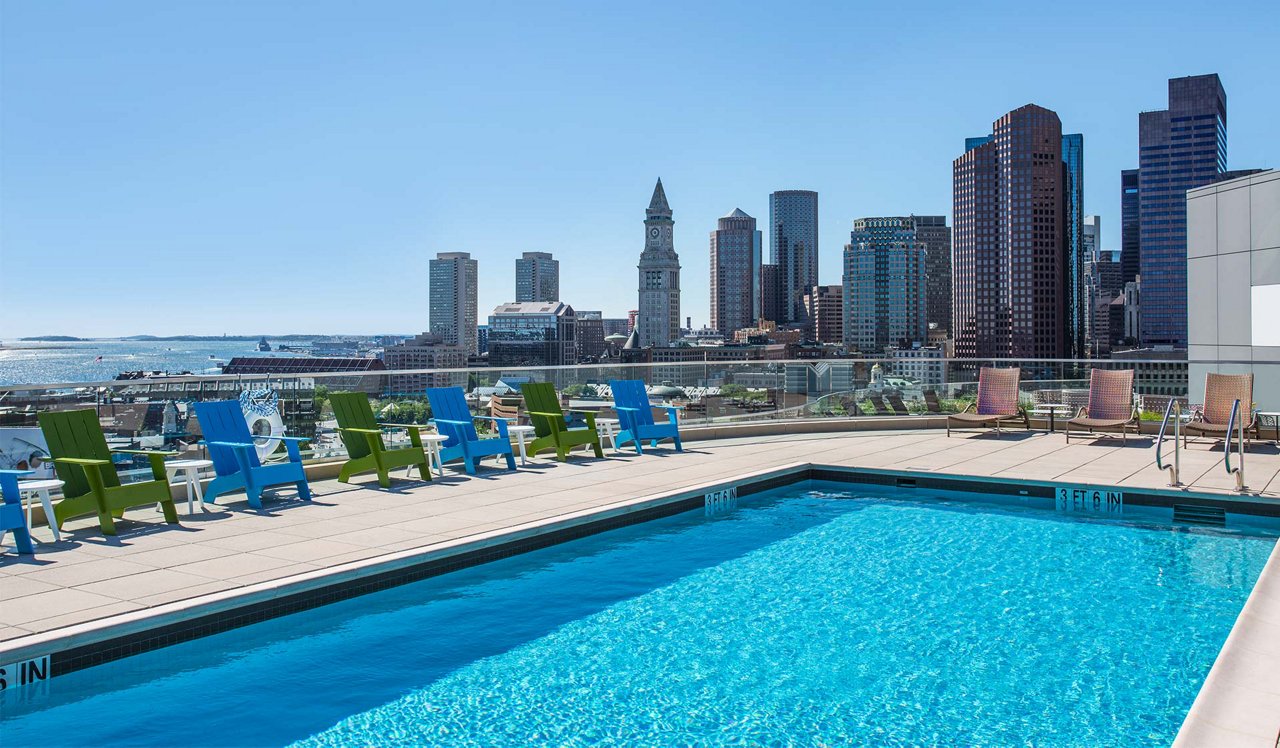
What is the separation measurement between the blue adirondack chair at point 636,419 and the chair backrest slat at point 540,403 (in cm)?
87

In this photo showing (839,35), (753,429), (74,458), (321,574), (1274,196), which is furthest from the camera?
(839,35)

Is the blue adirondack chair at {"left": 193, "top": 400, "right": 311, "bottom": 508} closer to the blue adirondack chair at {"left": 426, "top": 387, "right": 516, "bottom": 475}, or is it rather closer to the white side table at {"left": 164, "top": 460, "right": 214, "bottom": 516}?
the white side table at {"left": 164, "top": 460, "right": 214, "bottom": 516}

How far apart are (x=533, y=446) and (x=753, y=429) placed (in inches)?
155

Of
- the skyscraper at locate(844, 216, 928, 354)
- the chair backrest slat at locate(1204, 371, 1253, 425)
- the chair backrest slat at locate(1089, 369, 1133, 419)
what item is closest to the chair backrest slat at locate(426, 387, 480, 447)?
the chair backrest slat at locate(1089, 369, 1133, 419)

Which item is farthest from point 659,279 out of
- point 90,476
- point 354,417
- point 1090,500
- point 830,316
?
point 90,476

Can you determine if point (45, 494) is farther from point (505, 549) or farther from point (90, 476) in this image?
point (505, 549)

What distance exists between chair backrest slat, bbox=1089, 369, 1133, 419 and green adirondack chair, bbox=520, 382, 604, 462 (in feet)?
21.1

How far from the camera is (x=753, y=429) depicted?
497 inches

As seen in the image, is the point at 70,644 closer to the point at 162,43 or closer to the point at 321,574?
the point at 321,574

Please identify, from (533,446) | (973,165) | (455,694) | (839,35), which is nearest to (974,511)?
(533,446)

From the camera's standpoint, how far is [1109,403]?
11406 millimetres

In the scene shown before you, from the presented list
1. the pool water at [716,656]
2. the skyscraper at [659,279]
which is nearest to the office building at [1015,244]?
the skyscraper at [659,279]

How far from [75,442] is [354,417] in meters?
2.46

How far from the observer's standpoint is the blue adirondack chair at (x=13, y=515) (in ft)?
17.2
